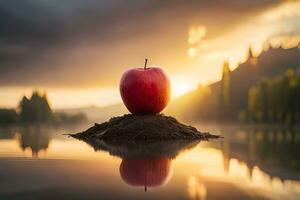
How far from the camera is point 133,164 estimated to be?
7602 mm

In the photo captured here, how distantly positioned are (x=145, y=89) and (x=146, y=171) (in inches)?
344

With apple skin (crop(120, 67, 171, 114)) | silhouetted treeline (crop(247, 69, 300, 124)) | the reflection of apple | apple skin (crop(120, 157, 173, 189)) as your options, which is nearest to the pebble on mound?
apple skin (crop(120, 67, 171, 114))

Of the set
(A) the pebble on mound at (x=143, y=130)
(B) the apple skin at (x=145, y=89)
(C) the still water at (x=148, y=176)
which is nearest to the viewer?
(C) the still water at (x=148, y=176)

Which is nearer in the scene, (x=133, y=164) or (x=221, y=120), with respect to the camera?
(x=133, y=164)

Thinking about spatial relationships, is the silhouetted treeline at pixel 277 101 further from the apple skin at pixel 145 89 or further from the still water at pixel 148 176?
the still water at pixel 148 176

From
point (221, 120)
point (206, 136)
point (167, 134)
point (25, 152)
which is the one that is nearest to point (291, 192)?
point (25, 152)

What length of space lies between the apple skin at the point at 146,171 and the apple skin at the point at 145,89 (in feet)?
22.6

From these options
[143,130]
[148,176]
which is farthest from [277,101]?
[148,176]

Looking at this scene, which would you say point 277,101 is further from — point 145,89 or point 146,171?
point 146,171

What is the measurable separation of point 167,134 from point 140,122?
1071 millimetres

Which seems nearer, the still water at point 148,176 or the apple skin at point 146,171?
the still water at point 148,176

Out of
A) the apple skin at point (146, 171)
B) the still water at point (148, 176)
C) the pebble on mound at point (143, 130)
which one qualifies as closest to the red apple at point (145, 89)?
the pebble on mound at point (143, 130)

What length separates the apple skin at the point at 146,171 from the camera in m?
5.78

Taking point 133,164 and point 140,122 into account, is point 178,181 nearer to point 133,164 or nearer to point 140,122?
point 133,164
